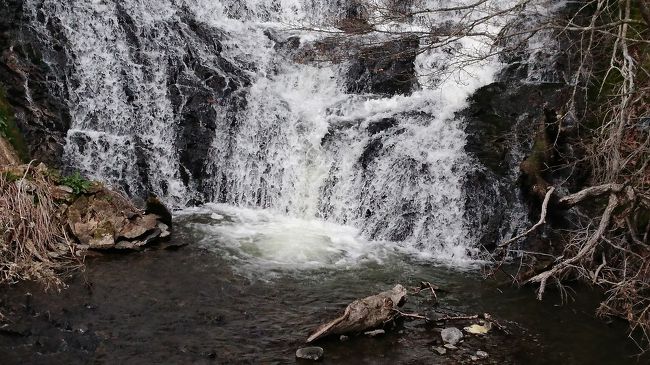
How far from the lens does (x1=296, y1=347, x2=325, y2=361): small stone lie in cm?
578

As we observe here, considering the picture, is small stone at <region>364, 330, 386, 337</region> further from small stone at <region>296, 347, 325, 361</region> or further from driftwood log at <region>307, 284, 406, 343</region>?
small stone at <region>296, 347, 325, 361</region>

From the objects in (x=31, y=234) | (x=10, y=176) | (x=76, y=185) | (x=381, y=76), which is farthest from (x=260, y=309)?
(x=381, y=76)

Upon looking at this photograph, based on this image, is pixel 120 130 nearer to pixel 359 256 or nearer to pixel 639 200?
pixel 359 256

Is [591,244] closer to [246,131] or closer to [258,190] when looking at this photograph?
[258,190]

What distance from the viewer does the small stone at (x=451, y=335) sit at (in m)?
6.35

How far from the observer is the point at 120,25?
11266 mm

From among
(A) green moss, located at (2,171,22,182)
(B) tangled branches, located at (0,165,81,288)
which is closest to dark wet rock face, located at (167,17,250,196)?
(B) tangled branches, located at (0,165,81,288)

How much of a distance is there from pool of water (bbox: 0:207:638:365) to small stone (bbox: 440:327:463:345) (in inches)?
3.9

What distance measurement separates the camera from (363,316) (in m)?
6.31

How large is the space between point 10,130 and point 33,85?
1228mm

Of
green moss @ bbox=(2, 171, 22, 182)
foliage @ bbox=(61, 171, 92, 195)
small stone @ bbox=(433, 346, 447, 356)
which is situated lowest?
small stone @ bbox=(433, 346, 447, 356)

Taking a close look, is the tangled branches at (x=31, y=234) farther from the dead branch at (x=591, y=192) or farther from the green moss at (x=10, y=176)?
the dead branch at (x=591, y=192)

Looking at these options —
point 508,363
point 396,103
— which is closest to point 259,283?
point 508,363

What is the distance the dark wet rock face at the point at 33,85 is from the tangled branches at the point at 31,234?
85.6 inches
